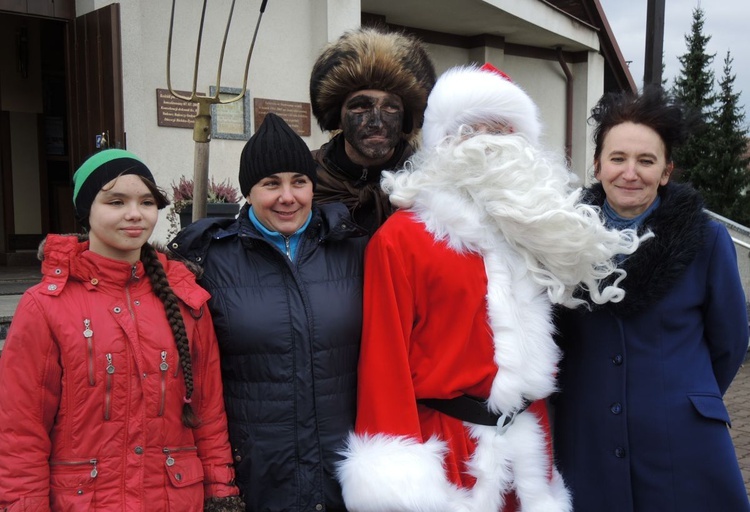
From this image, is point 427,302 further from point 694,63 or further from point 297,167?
point 694,63

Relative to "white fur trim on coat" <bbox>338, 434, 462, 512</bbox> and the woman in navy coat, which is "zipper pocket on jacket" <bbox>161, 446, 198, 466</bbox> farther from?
the woman in navy coat

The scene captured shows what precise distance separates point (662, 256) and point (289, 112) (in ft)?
16.8

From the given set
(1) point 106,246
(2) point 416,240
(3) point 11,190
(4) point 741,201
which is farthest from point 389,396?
(4) point 741,201

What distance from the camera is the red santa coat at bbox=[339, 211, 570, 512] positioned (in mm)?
2166

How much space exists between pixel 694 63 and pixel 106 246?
36.8m

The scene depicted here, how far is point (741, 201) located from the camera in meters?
30.8

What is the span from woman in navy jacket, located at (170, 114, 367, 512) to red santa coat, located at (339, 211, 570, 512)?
0.27ft

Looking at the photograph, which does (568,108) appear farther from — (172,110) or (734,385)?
(172,110)

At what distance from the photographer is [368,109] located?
2844 millimetres

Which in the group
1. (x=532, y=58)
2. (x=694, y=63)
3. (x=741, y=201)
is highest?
(x=694, y=63)

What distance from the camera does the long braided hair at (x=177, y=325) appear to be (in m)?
2.02

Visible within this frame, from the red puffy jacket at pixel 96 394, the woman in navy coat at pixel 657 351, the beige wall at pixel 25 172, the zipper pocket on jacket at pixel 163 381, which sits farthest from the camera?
the beige wall at pixel 25 172

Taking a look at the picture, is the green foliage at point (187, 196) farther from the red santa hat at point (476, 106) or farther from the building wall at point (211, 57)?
the red santa hat at point (476, 106)

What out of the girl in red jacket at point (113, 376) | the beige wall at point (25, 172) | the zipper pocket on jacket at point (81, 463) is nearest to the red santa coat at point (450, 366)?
the girl in red jacket at point (113, 376)
